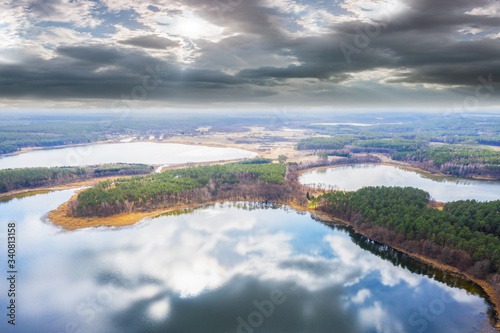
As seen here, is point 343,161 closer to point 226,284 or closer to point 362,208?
point 362,208

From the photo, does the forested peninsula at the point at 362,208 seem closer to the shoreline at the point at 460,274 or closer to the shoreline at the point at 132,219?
the shoreline at the point at 460,274

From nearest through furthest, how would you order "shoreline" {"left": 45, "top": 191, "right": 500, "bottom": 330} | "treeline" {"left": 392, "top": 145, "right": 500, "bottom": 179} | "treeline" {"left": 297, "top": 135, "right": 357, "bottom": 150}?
1. "shoreline" {"left": 45, "top": 191, "right": 500, "bottom": 330}
2. "treeline" {"left": 392, "top": 145, "right": 500, "bottom": 179}
3. "treeline" {"left": 297, "top": 135, "right": 357, "bottom": 150}

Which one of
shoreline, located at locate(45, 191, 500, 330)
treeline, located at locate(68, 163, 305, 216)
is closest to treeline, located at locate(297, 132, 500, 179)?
treeline, located at locate(68, 163, 305, 216)

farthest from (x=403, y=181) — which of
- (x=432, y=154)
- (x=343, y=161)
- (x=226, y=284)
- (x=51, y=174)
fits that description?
(x=51, y=174)

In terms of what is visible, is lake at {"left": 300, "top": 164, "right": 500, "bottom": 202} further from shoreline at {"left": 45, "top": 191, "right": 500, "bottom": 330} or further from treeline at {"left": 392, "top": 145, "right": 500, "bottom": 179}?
shoreline at {"left": 45, "top": 191, "right": 500, "bottom": 330}

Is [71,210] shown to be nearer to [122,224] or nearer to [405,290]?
[122,224]

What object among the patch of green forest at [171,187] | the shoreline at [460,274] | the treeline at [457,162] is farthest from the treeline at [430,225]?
the treeline at [457,162]
